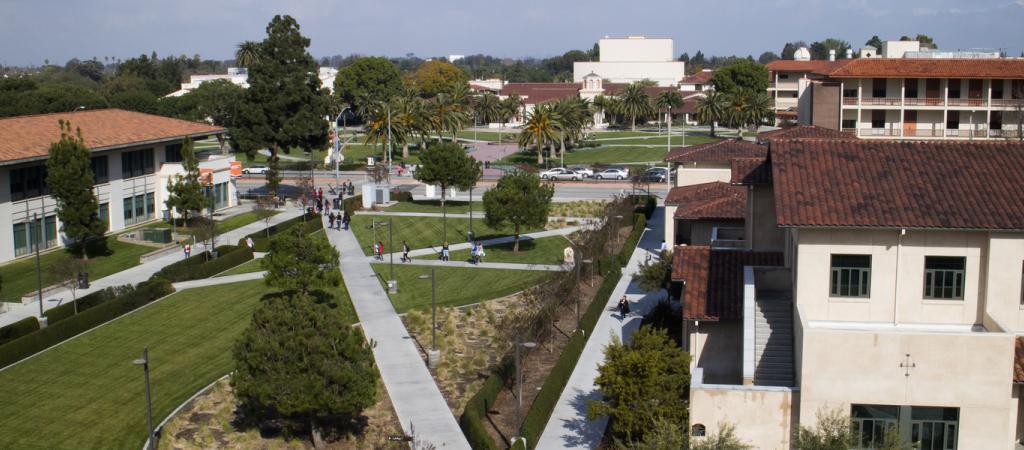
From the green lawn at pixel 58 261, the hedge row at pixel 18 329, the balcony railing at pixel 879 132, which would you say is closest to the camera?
the hedge row at pixel 18 329

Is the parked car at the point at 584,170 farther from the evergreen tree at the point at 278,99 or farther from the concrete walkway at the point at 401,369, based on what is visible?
the concrete walkway at the point at 401,369

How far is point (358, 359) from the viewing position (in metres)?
31.7

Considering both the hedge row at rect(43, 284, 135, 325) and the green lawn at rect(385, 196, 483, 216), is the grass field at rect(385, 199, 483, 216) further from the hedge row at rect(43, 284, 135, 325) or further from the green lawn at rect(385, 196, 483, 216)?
the hedge row at rect(43, 284, 135, 325)

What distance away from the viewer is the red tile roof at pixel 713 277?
32094 millimetres

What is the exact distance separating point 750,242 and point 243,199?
179ft

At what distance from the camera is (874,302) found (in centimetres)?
2909

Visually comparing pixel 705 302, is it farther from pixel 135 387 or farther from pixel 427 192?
pixel 427 192

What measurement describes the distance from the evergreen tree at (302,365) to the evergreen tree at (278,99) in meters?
48.9

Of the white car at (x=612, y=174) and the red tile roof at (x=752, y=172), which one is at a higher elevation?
the red tile roof at (x=752, y=172)

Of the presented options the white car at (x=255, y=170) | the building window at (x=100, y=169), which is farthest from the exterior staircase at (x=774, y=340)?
the white car at (x=255, y=170)

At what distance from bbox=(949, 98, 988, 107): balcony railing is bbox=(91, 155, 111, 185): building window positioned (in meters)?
57.1

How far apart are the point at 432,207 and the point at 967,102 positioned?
38.8 metres

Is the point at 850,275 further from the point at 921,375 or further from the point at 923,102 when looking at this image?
the point at 923,102

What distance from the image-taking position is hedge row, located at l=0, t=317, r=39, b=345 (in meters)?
41.5
